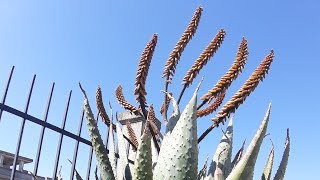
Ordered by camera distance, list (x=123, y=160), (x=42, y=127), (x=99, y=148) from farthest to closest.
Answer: (x=42, y=127) → (x=123, y=160) → (x=99, y=148)

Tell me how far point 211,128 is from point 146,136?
0.22 meters

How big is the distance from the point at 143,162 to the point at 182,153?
0.47ft

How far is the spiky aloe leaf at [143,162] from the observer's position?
1.06 meters

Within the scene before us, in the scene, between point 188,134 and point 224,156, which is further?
point 224,156

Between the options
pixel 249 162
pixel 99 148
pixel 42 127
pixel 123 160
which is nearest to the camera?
pixel 249 162

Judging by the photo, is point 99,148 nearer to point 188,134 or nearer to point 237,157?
point 188,134

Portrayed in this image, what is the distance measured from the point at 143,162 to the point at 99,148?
15 centimetres

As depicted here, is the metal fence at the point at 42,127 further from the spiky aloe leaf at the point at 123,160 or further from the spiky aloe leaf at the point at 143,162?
the spiky aloe leaf at the point at 143,162

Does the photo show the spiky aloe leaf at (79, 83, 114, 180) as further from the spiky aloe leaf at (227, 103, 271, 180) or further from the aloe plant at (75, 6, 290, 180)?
the spiky aloe leaf at (227, 103, 271, 180)

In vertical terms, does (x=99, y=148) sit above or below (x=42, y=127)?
below

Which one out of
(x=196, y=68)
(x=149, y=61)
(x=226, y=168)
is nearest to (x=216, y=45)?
(x=196, y=68)

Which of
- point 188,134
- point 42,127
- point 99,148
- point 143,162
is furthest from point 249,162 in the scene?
point 42,127

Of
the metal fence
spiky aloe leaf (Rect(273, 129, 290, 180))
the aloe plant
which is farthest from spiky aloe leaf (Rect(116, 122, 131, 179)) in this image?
the metal fence

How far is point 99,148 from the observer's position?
113cm
